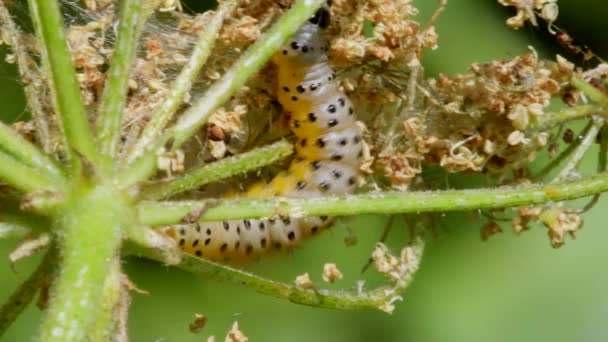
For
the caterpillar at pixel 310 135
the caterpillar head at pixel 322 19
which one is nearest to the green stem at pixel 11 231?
the caterpillar at pixel 310 135

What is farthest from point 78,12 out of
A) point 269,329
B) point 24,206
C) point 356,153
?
point 269,329

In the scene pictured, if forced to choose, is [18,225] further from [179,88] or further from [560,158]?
[560,158]

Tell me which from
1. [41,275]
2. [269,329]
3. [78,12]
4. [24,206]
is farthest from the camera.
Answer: [269,329]

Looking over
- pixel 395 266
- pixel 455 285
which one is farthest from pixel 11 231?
pixel 455 285

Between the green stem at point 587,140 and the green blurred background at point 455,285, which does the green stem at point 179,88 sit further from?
the green blurred background at point 455,285

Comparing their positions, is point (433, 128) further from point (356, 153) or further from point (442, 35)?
point (442, 35)
